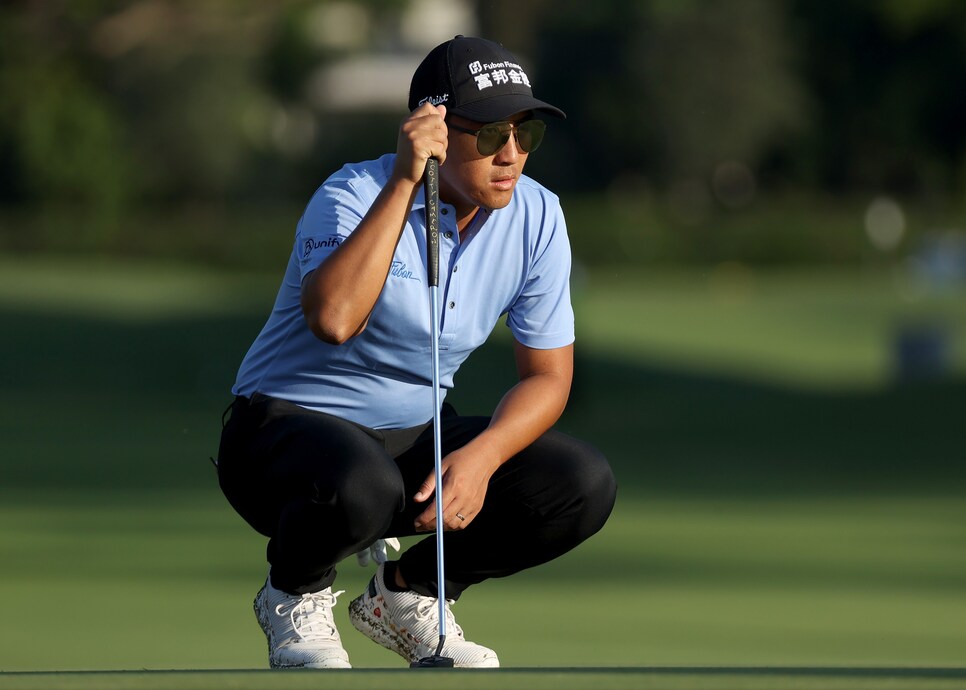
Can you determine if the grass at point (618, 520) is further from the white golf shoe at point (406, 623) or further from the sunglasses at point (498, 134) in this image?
→ the sunglasses at point (498, 134)

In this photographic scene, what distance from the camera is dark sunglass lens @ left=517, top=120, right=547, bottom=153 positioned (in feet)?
15.1

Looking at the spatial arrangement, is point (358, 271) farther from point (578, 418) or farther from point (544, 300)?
point (578, 418)

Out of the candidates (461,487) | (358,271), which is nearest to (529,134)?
(358,271)

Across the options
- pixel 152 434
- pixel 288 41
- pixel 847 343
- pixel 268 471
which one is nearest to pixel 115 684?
pixel 268 471

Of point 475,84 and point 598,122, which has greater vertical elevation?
point 475,84

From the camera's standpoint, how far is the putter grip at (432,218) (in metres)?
4.41

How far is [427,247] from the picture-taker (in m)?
4.50

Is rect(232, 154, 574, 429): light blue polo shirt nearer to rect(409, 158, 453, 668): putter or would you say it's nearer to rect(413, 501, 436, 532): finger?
rect(409, 158, 453, 668): putter

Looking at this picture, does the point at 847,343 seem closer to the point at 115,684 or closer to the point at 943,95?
the point at 115,684

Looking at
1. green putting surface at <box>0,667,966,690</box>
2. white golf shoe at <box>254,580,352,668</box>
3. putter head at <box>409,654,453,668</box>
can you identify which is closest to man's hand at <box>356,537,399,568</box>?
white golf shoe at <box>254,580,352,668</box>

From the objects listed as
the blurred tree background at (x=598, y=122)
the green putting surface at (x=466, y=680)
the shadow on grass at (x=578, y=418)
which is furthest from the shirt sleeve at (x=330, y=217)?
the blurred tree background at (x=598, y=122)

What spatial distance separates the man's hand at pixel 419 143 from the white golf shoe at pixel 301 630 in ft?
3.36

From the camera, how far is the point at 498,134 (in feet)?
15.0

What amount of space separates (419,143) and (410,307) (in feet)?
1.33
